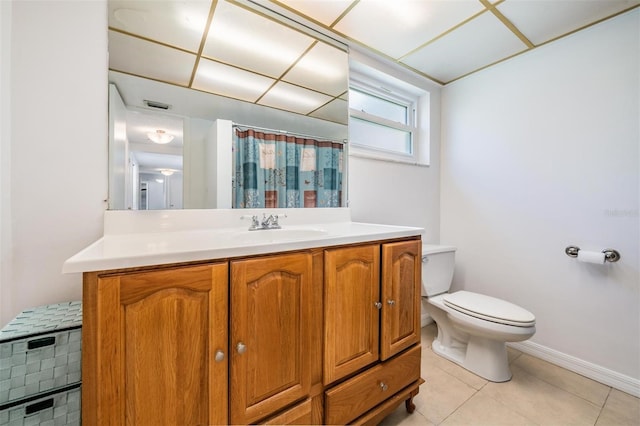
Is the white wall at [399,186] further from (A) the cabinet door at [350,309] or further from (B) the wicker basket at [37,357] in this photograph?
(B) the wicker basket at [37,357]

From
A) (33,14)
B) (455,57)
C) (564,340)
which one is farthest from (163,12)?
(564,340)

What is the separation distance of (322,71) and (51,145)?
1.44m

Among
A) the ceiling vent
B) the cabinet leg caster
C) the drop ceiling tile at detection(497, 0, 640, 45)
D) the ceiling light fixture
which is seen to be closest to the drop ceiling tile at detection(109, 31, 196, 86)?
the ceiling vent

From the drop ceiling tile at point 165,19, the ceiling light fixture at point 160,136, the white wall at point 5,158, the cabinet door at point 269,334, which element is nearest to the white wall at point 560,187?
the cabinet door at point 269,334

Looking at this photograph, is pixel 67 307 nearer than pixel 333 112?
Yes

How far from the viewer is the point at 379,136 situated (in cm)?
224

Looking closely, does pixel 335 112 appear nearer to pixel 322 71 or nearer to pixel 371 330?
pixel 322 71

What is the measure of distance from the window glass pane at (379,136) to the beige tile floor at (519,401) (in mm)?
1690

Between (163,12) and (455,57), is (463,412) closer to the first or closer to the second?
(455,57)

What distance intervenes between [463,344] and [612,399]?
0.73 metres

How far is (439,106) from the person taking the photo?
2434mm

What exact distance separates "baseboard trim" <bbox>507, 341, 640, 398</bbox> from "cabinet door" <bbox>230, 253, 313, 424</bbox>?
1842 millimetres

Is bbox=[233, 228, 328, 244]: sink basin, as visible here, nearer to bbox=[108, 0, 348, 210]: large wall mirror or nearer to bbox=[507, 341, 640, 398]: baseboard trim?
bbox=[108, 0, 348, 210]: large wall mirror

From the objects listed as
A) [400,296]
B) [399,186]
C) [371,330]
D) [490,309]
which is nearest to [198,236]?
[371,330]
